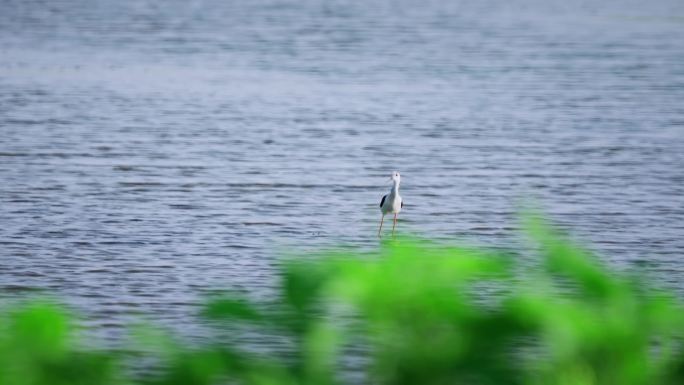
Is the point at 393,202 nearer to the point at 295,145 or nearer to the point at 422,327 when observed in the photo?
the point at 295,145

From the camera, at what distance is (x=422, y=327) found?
182 centimetres

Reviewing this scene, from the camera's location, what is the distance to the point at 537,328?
182cm

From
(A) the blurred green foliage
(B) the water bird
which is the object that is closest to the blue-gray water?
(A) the blurred green foliage

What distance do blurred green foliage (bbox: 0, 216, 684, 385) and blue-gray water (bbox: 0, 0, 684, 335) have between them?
0.13 m

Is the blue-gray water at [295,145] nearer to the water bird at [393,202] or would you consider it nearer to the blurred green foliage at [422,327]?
the blurred green foliage at [422,327]

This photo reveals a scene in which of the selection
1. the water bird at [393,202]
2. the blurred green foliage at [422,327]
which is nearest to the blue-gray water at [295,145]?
the blurred green foliage at [422,327]

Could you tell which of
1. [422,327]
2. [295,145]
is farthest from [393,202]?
[422,327]

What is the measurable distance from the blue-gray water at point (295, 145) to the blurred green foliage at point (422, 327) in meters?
0.13

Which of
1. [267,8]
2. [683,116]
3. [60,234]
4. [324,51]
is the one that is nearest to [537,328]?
[60,234]

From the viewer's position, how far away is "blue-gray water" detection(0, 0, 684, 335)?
12617mm

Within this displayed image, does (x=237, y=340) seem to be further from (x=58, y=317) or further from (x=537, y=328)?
(x=537, y=328)

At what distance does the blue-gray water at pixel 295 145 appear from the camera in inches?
497

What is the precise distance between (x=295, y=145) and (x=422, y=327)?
696 inches

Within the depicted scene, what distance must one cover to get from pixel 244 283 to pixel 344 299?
9275 mm
